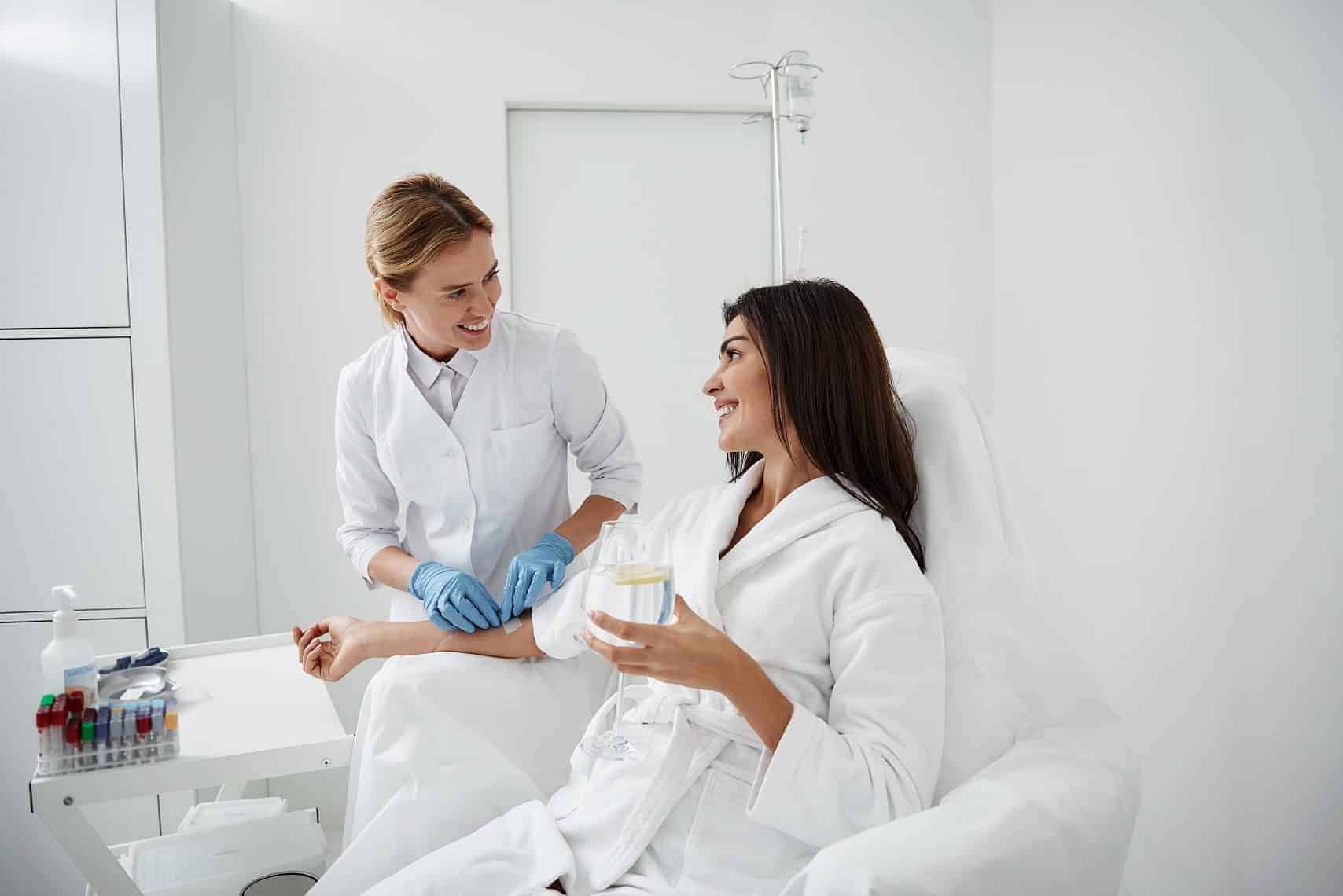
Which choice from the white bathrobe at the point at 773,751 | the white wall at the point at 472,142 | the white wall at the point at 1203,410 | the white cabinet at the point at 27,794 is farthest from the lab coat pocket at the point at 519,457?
the white wall at the point at 472,142

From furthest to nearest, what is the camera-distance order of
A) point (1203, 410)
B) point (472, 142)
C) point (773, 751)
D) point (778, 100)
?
point (472, 142)
point (778, 100)
point (1203, 410)
point (773, 751)

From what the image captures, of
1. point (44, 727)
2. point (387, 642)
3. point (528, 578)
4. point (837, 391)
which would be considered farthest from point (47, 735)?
point (837, 391)

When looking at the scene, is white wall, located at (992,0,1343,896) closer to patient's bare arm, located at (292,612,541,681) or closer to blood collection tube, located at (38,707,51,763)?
patient's bare arm, located at (292,612,541,681)

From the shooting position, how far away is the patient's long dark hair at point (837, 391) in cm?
140

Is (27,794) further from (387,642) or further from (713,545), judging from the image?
(713,545)

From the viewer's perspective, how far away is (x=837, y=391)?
1398 millimetres

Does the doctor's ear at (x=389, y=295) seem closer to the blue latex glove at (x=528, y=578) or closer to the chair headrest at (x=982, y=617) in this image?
the blue latex glove at (x=528, y=578)

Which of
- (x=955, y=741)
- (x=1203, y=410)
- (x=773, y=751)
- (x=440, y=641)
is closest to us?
(x=773, y=751)

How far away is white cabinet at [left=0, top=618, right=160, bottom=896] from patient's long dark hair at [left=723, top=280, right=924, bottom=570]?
186 cm

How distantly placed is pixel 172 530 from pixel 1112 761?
2.15 metres

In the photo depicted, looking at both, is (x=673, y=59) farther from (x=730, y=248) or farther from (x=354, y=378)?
(x=354, y=378)

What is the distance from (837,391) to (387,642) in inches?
36.3

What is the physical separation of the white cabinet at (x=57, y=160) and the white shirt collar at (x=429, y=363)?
3.39 feet

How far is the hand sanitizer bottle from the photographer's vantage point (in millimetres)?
1432
